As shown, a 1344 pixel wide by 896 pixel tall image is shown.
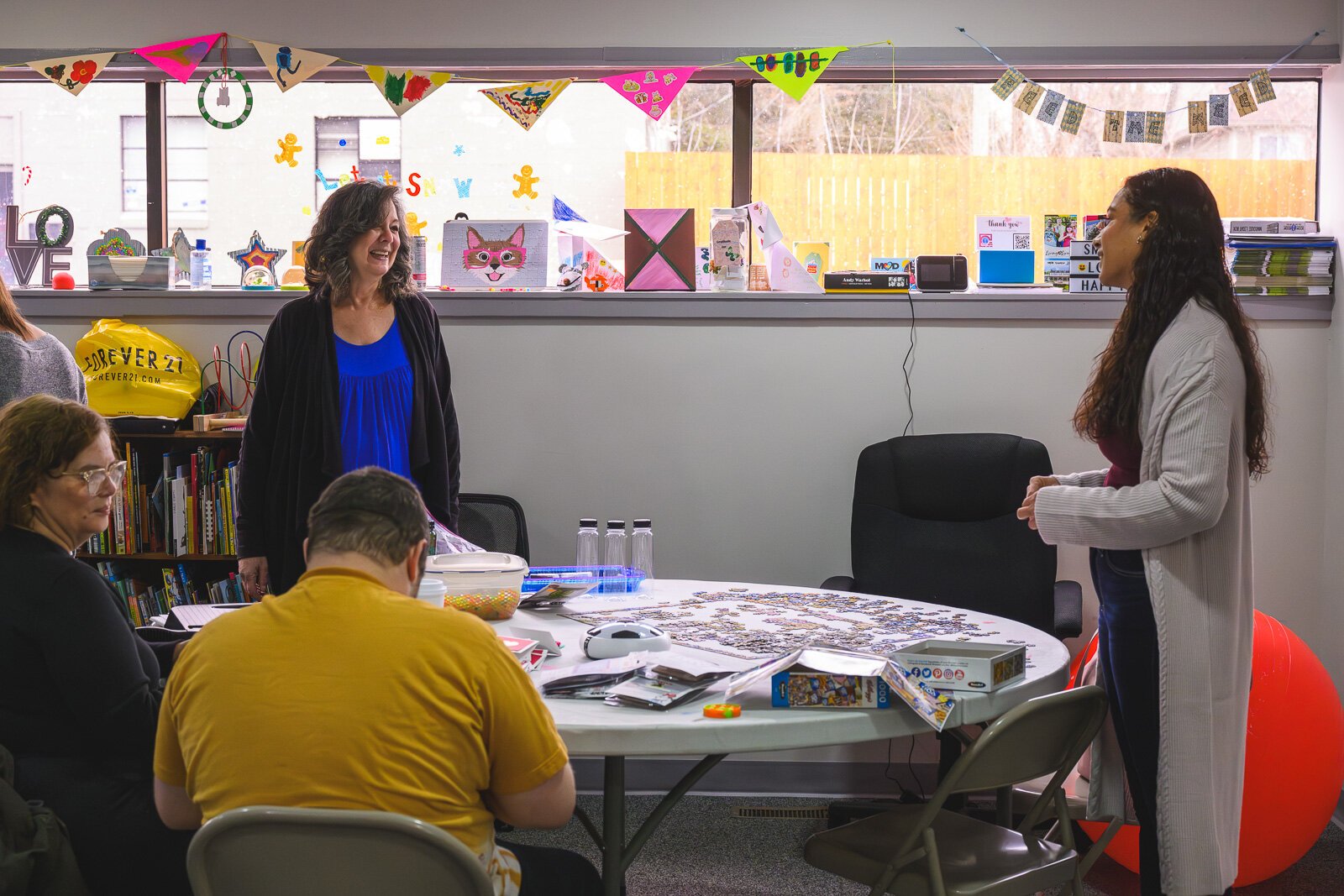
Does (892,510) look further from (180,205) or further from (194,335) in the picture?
(180,205)

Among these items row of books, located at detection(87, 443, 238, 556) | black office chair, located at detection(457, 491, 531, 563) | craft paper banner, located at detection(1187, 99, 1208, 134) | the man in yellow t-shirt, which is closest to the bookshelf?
row of books, located at detection(87, 443, 238, 556)

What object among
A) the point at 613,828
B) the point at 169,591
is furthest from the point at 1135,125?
the point at 169,591

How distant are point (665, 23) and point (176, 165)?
66.8 inches

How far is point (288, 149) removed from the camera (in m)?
3.69

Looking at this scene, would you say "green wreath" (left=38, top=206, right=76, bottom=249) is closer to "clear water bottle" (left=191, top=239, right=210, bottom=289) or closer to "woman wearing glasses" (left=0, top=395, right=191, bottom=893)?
"clear water bottle" (left=191, top=239, right=210, bottom=289)

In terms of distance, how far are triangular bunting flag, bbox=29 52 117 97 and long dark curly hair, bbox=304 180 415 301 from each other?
59.0 inches

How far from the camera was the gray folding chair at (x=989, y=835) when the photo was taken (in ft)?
5.56

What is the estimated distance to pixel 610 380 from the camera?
353 cm

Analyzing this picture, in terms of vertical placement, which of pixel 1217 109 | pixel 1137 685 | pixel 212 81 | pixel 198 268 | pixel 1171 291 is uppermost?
pixel 212 81

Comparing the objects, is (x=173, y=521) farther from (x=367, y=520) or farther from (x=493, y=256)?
(x=367, y=520)

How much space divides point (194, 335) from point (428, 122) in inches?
40.1

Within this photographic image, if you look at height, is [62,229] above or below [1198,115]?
below

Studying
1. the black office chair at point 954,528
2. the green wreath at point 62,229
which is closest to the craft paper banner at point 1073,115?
the black office chair at point 954,528

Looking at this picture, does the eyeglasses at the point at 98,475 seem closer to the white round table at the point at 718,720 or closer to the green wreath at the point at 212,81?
the white round table at the point at 718,720
